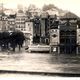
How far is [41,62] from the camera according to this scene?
3193 mm

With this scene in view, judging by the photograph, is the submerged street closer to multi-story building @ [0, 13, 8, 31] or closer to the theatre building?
the theatre building

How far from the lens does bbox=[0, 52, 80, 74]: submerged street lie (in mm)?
3158

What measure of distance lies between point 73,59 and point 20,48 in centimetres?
57

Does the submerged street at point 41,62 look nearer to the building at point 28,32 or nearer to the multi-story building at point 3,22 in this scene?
the building at point 28,32

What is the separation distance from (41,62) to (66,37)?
38 centimetres

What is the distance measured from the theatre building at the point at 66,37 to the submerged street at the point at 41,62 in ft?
0.25

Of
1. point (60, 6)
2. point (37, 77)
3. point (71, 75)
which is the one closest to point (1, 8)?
point (60, 6)

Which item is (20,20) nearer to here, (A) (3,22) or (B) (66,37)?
(A) (3,22)

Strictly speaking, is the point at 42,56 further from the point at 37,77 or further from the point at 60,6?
the point at 60,6

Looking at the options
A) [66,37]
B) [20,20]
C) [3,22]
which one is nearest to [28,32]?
[20,20]

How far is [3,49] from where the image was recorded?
3248 mm

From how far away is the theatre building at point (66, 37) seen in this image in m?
3.13

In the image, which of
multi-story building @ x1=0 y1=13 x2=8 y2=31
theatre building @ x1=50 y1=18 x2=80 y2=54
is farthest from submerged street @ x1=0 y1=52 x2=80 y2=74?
multi-story building @ x1=0 y1=13 x2=8 y2=31

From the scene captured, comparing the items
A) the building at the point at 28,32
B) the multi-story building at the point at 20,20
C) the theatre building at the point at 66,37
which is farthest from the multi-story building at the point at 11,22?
the theatre building at the point at 66,37
